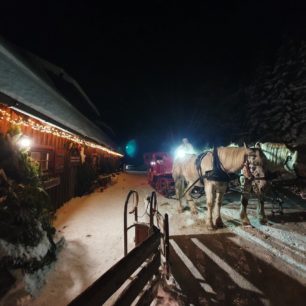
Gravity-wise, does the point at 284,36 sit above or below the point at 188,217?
above

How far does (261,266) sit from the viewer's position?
396cm

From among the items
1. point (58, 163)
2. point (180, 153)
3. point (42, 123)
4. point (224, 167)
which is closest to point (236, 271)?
point (224, 167)

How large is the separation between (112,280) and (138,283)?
0.78 m

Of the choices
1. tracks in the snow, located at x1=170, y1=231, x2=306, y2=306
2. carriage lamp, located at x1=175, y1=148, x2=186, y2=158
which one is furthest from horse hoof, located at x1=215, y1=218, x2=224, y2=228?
carriage lamp, located at x1=175, y1=148, x2=186, y2=158

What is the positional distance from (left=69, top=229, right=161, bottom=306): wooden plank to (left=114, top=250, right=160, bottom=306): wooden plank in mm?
218

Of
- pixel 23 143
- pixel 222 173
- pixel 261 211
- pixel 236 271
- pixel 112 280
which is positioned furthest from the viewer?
pixel 261 211

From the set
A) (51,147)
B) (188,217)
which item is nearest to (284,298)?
(188,217)

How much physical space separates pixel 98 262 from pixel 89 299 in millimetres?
3120

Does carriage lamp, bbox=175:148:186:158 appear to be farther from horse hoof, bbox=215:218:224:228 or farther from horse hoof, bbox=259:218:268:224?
horse hoof, bbox=259:218:268:224

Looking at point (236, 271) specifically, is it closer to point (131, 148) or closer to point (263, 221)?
point (263, 221)

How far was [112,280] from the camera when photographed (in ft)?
5.95

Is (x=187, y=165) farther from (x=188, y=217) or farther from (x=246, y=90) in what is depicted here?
(x=246, y=90)

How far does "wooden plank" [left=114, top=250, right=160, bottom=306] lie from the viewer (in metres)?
2.14

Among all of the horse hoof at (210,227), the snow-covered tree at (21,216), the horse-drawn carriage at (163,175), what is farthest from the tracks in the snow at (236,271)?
the horse-drawn carriage at (163,175)
